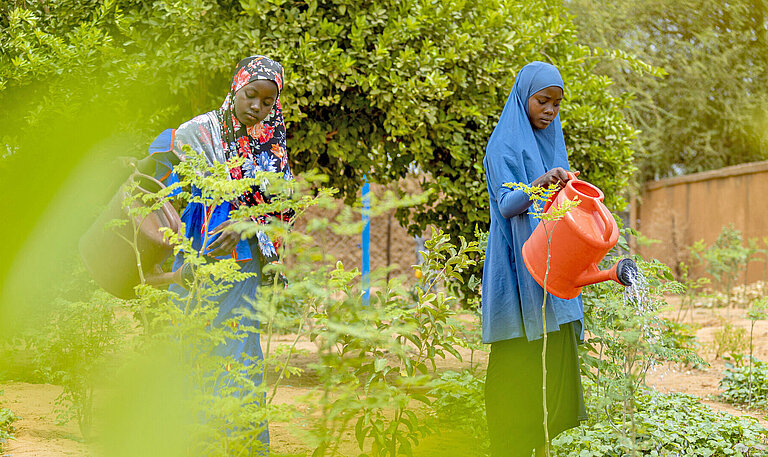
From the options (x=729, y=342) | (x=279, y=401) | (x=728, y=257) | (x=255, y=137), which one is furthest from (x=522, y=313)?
(x=728, y=257)

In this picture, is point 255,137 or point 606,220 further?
point 255,137

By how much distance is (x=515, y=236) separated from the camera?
271 centimetres

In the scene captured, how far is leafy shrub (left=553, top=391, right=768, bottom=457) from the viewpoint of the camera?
3094mm

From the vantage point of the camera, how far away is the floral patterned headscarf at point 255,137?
2.75 meters

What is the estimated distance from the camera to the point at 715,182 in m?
11.8

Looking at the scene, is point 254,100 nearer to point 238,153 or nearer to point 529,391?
point 238,153

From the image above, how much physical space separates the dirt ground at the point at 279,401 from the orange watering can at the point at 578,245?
0.67 m

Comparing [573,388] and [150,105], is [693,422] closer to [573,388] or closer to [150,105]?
[573,388]

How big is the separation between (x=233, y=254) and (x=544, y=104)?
1273mm

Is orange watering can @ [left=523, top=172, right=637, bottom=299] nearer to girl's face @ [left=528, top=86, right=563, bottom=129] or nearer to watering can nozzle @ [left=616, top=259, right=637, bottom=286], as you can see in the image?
watering can nozzle @ [left=616, top=259, right=637, bottom=286]

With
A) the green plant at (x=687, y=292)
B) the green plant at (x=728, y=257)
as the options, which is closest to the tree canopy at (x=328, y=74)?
the green plant at (x=687, y=292)

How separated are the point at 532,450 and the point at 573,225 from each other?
0.92 meters

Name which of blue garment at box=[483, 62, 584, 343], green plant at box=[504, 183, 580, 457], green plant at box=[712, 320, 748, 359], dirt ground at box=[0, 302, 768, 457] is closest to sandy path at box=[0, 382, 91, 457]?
dirt ground at box=[0, 302, 768, 457]

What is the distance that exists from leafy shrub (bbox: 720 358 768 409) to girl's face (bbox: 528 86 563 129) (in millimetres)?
2714
